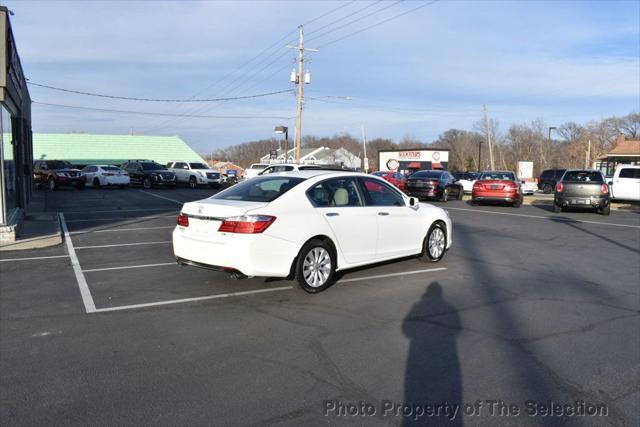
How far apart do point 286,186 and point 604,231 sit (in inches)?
439

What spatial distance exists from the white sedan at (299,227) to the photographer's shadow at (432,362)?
1.36m

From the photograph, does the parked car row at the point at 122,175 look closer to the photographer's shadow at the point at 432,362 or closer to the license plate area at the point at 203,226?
the license plate area at the point at 203,226

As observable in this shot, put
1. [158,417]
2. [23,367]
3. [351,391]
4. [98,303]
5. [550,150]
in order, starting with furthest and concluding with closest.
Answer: [550,150], [98,303], [23,367], [351,391], [158,417]

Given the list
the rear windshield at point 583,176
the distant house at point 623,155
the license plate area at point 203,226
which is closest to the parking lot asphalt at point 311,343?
the license plate area at point 203,226

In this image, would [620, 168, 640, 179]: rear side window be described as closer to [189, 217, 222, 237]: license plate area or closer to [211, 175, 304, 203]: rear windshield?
[211, 175, 304, 203]: rear windshield

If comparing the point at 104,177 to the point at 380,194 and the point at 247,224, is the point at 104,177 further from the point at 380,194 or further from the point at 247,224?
the point at 247,224

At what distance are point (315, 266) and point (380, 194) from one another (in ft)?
6.28

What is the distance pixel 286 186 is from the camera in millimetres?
7051

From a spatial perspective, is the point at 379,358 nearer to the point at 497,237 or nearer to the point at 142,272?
the point at 142,272

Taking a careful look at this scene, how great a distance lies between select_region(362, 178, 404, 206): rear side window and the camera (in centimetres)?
794

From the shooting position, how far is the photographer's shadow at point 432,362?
3.96 m

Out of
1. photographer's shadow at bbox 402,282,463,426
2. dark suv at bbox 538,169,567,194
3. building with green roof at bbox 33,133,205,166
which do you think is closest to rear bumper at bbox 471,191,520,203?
photographer's shadow at bbox 402,282,463,426

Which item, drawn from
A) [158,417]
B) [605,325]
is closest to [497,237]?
[605,325]

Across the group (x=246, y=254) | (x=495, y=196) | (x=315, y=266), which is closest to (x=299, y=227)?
(x=315, y=266)
